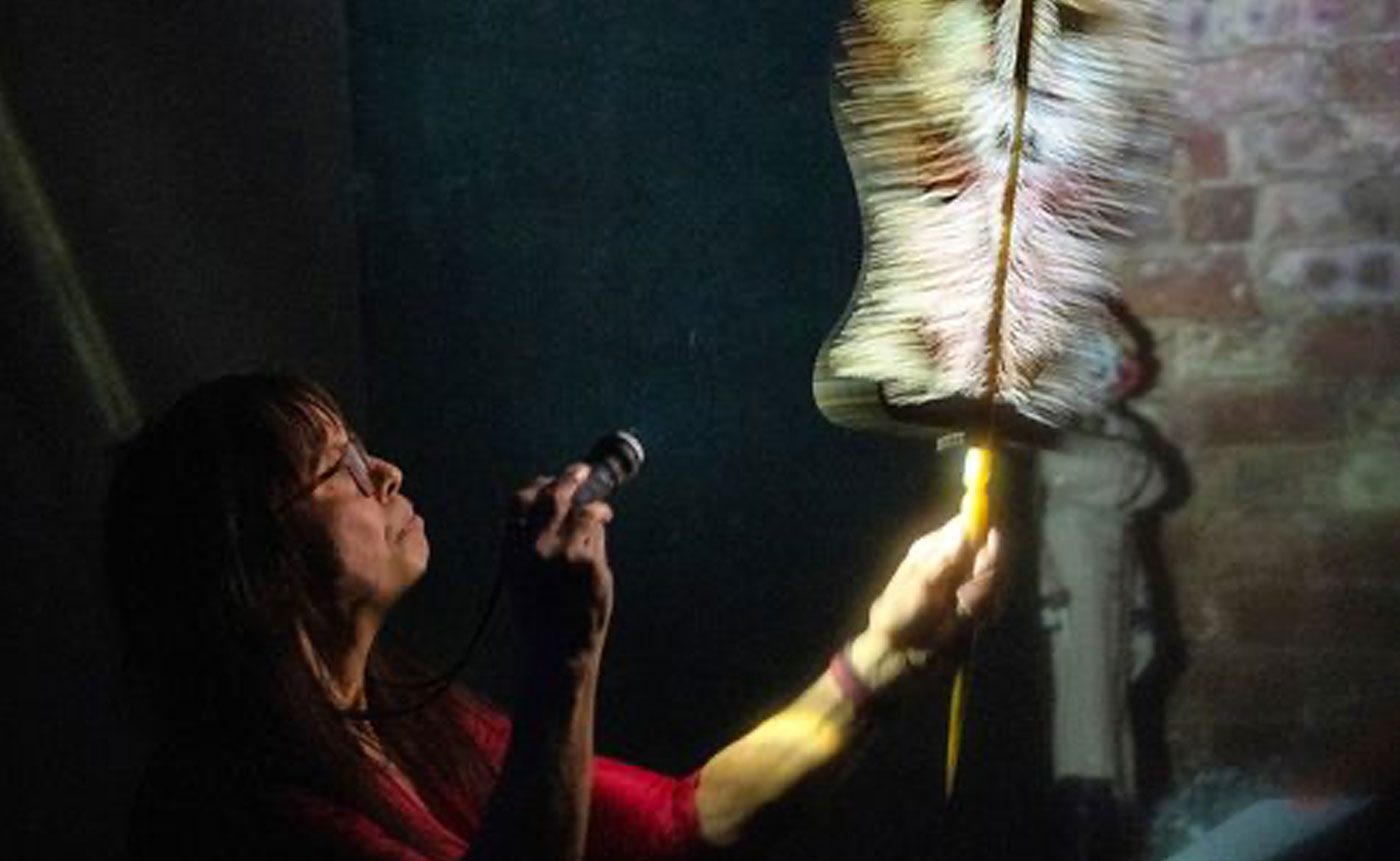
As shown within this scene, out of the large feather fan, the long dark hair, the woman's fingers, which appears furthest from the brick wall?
the long dark hair

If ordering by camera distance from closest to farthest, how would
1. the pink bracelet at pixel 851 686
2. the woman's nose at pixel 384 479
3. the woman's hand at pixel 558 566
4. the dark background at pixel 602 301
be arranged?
the woman's hand at pixel 558 566 → the woman's nose at pixel 384 479 → the pink bracelet at pixel 851 686 → the dark background at pixel 602 301

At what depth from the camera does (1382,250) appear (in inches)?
84.0

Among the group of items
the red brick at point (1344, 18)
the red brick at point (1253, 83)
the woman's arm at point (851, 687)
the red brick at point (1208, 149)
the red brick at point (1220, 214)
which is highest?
the red brick at point (1344, 18)

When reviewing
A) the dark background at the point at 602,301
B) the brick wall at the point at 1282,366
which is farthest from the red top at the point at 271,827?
the brick wall at the point at 1282,366

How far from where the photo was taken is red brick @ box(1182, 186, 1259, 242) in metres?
2.18

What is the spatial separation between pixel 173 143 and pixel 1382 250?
5.83 ft

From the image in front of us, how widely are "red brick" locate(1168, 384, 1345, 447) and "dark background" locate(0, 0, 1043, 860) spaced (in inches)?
10.9

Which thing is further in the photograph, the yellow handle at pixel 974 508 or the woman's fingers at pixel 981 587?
the woman's fingers at pixel 981 587

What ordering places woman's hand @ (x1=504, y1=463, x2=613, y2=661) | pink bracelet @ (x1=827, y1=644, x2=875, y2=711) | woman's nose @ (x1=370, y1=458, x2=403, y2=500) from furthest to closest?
pink bracelet @ (x1=827, y1=644, x2=875, y2=711)
woman's nose @ (x1=370, y1=458, x2=403, y2=500)
woman's hand @ (x1=504, y1=463, x2=613, y2=661)

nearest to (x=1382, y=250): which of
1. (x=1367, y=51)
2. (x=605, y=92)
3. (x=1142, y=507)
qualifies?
(x=1367, y=51)

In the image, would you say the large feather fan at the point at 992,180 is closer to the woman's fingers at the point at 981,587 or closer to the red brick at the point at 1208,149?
the woman's fingers at the point at 981,587

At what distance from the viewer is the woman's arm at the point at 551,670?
1.51 metres

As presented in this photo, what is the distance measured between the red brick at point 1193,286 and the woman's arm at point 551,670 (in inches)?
41.0

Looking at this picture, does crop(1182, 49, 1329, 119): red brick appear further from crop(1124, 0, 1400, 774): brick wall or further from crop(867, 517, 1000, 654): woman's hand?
A: crop(867, 517, 1000, 654): woman's hand
